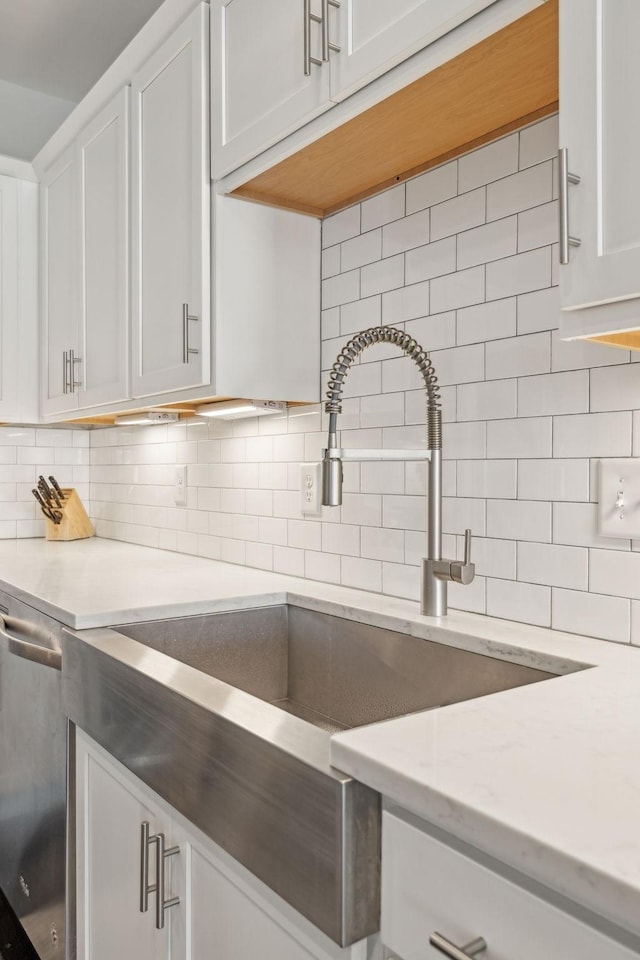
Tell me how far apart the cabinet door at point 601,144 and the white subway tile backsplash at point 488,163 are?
0.45m

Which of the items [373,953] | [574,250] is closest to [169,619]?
[373,953]

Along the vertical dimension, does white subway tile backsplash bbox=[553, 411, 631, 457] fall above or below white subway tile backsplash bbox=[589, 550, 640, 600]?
above

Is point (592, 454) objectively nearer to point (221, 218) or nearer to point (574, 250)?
point (574, 250)

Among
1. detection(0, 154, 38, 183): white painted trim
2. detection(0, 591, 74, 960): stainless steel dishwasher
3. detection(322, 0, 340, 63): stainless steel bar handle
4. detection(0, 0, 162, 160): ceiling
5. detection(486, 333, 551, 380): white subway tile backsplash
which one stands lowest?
detection(0, 591, 74, 960): stainless steel dishwasher

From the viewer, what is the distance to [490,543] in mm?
1408

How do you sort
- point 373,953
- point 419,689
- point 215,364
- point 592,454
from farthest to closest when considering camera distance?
point 215,364 → point 419,689 → point 592,454 → point 373,953

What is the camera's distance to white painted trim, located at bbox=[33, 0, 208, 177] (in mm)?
1770

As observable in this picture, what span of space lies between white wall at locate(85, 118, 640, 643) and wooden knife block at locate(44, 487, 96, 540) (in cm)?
122

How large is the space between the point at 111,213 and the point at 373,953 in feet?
6.43

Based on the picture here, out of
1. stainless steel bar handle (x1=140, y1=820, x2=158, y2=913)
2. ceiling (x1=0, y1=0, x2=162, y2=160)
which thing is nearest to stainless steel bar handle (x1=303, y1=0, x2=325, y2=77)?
stainless steel bar handle (x1=140, y1=820, x2=158, y2=913)

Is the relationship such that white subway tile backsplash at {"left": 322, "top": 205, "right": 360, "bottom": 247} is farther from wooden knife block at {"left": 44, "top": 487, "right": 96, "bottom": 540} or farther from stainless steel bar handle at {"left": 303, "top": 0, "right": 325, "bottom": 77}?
wooden knife block at {"left": 44, "top": 487, "right": 96, "bottom": 540}

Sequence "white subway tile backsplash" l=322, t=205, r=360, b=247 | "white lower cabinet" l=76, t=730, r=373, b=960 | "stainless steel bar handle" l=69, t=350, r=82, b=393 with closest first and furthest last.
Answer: "white lower cabinet" l=76, t=730, r=373, b=960 < "white subway tile backsplash" l=322, t=205, r=360, b=247 < "stainless steel bar handle" l=69, t=350, r=82, b=393

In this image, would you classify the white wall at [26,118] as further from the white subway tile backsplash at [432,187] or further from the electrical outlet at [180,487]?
the white subway tile backsplash at [432,187]

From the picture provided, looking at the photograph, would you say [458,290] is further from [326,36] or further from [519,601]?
[519,601]
